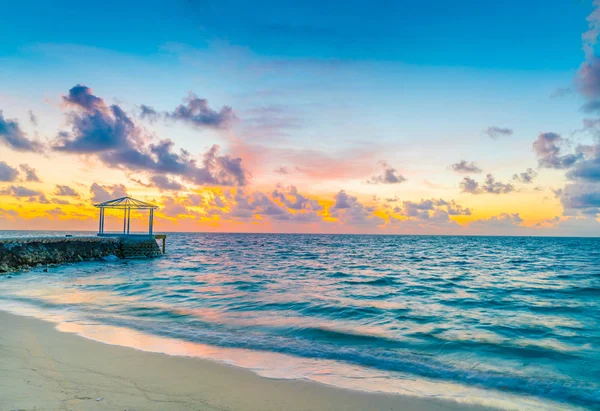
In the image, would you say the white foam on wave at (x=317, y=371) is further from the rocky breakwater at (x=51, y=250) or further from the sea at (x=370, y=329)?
the rocky breakwater at (x=51, y=250)

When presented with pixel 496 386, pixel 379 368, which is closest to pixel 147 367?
pixel 379 368

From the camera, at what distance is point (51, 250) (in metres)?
37.7

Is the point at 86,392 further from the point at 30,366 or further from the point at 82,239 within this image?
the point at 82,239

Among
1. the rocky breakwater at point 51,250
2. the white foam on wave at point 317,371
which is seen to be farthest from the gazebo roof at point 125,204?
the white foam on wave at point 317,371

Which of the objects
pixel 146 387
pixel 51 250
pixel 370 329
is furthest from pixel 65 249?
pixel 146 387

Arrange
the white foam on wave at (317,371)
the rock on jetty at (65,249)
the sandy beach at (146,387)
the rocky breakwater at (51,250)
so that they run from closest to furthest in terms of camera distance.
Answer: the sandy beach at (146,387) → the white foam on wave at (317,371) → the rocky breakwater at (51,250) → the rock on jetty at (65,249)

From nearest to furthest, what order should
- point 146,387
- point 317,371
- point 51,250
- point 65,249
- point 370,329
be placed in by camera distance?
1. point 146,387
2. point 317,371
3. point 370,329
4. point 51,250
5. point 65,249

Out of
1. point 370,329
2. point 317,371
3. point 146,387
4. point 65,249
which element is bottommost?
point 65,249

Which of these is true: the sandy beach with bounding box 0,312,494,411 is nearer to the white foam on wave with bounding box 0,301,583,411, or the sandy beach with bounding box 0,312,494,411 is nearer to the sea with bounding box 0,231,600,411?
the white foam on wave with bounding box 0,301,583,411

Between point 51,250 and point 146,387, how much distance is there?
3780cm

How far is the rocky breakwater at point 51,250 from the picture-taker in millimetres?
31328

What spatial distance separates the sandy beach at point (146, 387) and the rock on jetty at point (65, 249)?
27366mm

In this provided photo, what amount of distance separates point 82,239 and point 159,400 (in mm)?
43330

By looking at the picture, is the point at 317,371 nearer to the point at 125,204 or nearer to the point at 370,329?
the point at 370,329
